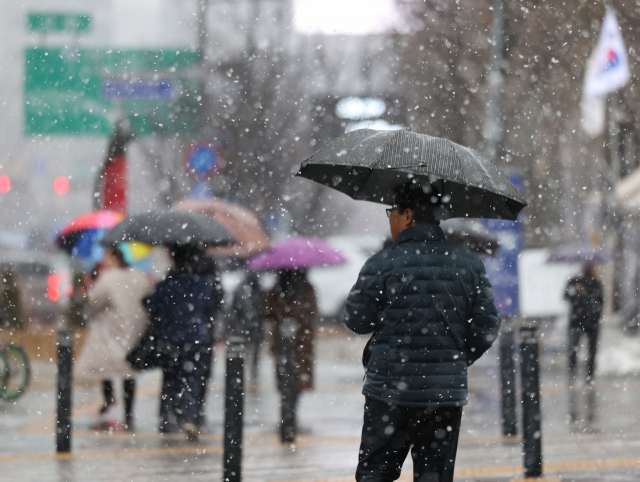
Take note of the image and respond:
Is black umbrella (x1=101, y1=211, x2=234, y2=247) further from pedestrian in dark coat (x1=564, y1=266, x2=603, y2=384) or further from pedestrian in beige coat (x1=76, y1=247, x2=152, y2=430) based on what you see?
pedestrian in dark coat (x1=564, y1=266, x2=603, y2=384)

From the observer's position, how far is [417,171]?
13.3 feet

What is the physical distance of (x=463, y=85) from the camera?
18.9 m

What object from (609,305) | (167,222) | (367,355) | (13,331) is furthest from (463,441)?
(609,305)

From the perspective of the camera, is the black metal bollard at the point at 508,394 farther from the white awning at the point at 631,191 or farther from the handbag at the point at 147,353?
the white awning at the point at 631,191

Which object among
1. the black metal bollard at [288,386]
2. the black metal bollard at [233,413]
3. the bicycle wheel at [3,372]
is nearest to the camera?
the black metal bollard at [233,413]

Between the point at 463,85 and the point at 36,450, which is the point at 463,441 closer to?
the point at 36,450

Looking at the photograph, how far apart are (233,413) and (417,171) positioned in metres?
2.53

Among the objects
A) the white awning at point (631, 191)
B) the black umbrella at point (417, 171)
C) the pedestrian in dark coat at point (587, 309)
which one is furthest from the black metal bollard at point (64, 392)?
the white awning at point (631, 191)

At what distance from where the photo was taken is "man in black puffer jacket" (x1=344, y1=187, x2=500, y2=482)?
13.0 ft

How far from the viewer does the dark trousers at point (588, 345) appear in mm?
12492

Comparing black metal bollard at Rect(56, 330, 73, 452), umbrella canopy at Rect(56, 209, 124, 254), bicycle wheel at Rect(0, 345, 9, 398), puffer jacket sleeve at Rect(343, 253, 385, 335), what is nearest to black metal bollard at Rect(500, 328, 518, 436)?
black metal bollard at Rect(56, 330, 73, 452)

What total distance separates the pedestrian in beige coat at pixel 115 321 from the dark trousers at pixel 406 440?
15.3ft

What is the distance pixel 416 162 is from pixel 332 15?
18.9 meters

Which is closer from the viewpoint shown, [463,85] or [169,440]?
[169,440]
